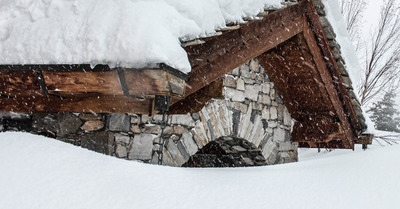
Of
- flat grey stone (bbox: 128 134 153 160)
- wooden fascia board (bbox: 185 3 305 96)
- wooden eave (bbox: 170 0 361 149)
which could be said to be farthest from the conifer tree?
flat grey stone (bbox: 128 134 153 160)

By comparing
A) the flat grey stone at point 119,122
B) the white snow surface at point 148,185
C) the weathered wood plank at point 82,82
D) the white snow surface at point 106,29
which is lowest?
the white snow surface at point 148,185

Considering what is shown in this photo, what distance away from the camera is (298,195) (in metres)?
3.20

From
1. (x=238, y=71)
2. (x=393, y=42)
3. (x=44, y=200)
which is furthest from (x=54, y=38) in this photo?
(x=393, y=42)

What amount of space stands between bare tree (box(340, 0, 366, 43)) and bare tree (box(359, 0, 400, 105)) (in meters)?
0.57

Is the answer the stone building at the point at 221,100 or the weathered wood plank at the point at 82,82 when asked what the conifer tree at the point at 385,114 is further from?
the weathered wood plank at the point at 82,82

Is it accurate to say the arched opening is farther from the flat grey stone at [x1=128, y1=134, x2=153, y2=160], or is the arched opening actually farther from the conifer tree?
the conifer tree

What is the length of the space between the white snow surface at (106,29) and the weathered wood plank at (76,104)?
526 mm

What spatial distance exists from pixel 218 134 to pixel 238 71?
0.93m

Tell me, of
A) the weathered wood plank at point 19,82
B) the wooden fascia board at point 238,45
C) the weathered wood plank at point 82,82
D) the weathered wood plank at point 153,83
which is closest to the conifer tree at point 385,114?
the wooden fascia board at point 238,45

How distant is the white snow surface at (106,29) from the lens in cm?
253

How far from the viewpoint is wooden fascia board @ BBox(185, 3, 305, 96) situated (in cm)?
330

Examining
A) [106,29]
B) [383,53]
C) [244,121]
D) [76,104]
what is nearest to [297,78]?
[244,121]

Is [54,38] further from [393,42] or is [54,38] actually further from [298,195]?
[393,42]

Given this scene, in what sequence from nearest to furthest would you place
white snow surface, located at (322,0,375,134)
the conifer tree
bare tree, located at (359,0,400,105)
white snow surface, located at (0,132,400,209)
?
white snow surface, located at (0,132,400,209), white snow surface, located at (322,0,375,134), bare tree, located at (359,0,400,105), the conifer tree
